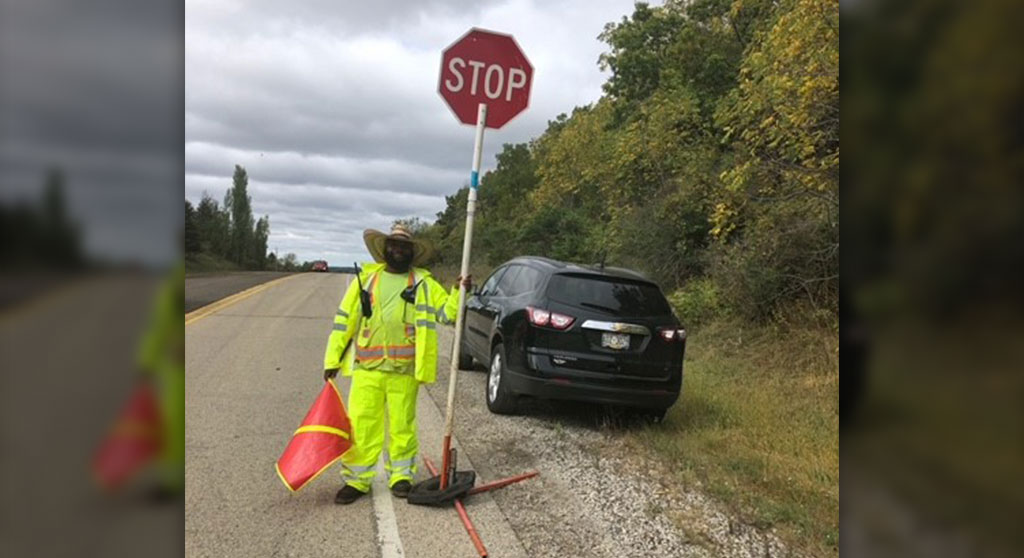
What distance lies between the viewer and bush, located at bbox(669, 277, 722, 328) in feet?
42.9

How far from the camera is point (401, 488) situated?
15.5 feet

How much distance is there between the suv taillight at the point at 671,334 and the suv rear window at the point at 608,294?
8.3 inches

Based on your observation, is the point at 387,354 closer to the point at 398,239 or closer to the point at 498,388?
the point at 398,239

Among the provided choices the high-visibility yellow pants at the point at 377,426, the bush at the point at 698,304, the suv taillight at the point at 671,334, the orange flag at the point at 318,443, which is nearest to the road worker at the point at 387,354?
the high-visibility yellow pants at the point at 377,426

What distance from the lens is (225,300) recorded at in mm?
→ 18938

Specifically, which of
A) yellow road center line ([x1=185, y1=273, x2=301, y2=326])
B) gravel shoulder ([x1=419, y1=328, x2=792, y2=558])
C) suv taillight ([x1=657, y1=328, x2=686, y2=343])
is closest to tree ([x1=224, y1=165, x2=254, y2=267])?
gravel shoulder ([x1=419, y1=328, x2=792, y2=558])

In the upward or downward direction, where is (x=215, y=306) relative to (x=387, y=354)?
downward

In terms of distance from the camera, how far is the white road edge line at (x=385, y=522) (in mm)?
3871

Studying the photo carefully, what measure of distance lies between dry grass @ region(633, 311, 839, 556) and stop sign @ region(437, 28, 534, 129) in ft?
8.47

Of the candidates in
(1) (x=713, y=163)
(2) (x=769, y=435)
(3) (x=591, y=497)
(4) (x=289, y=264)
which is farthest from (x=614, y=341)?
(4) (x=289, y=264)
